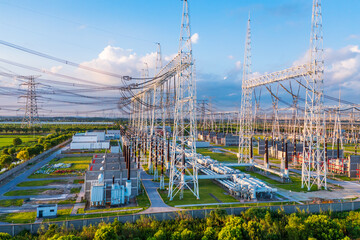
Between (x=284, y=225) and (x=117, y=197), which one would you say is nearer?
(x=284, y=225)

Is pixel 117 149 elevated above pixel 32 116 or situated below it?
below

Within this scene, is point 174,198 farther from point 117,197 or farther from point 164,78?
point 164,78

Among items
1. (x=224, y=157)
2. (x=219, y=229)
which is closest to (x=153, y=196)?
(x=219, y=229)

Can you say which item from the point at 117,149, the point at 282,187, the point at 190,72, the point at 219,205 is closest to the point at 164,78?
the point at 190,72

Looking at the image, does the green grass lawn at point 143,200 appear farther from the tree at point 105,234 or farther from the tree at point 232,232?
the tree at point 232,232

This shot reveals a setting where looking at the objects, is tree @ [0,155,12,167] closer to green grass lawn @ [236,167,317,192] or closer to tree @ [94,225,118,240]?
tree @ [94,225,118,240]

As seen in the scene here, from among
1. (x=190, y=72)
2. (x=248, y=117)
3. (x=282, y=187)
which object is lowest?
(x=282, y=187)
